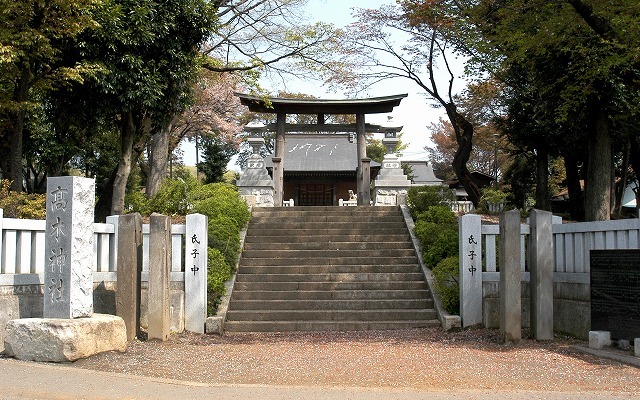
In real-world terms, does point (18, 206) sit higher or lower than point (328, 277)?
higher

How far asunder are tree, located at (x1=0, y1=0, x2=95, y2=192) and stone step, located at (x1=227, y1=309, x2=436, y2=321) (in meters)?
6.97

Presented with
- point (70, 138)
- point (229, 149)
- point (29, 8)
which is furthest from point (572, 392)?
point (229, 149)

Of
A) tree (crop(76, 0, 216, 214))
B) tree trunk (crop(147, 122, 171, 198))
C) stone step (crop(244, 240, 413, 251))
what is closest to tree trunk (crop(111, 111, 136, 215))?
tree (crop(76, 0, 216, 214))

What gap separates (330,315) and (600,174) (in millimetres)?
8235

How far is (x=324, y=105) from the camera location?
22.9 m

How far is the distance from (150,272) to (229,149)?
119 feet

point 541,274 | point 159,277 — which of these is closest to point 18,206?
point 159,277

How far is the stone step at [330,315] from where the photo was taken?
491 inches

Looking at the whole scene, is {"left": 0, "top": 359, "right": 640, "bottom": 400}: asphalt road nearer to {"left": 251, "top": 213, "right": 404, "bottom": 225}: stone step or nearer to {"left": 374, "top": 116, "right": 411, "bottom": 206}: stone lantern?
{"left": 251, "top": 213, "right": 404, "bottom": 225}: stone step

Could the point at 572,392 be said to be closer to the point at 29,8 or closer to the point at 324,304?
the point at 324,304

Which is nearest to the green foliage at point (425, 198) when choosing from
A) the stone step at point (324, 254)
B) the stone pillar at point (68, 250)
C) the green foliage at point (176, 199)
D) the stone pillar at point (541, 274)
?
the stone step at point (324, 254)

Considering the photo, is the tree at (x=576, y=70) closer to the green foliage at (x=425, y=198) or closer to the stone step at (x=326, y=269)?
the green foliage at (x=425, y=198)

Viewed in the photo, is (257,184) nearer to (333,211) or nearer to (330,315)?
(333,211)

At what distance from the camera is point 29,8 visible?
13.8 m
